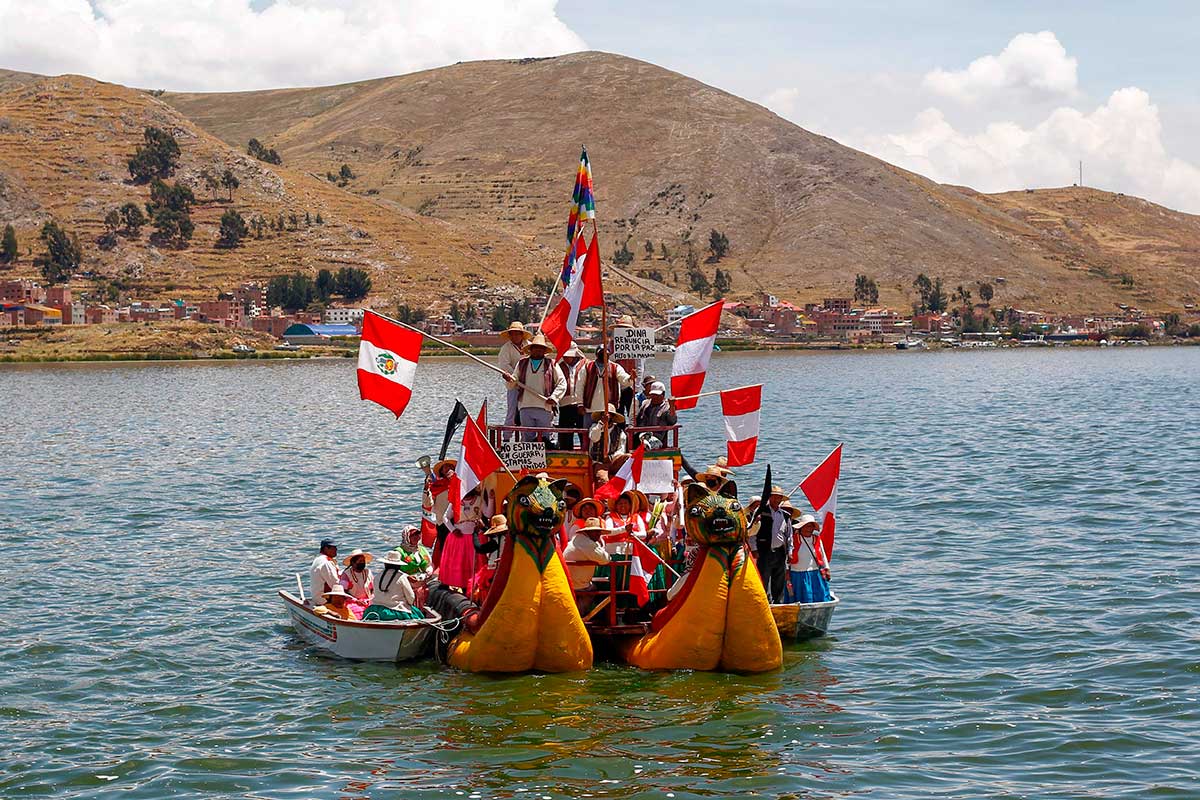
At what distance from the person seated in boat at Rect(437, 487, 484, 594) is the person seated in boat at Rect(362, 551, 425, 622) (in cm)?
82

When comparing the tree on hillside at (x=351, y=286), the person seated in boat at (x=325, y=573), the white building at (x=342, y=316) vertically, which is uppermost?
the tree on hillside at (x=351, y=286)

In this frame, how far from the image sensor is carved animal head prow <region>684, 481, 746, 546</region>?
18344mm

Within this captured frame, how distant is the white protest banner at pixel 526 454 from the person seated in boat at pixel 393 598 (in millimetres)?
2240

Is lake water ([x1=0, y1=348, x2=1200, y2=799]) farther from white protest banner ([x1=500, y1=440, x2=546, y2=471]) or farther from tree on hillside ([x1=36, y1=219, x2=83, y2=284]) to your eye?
tree on hillside ([x1=36, y1=219, x2=83, y2=284])

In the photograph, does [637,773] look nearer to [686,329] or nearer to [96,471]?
[686,329]

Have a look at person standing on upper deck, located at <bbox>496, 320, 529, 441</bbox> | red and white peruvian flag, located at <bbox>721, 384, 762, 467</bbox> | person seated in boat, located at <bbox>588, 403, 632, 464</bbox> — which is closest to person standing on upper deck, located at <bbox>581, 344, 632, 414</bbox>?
person seated in boat, located at <bbox>588, 403, 632, 464</bbox>

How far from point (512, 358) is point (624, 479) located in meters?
2.73

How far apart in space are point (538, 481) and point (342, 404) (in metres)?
69.5

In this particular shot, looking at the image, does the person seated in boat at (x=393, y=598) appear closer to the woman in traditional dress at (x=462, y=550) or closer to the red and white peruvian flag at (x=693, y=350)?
the woman in traditional dress at (x=462, y=550)

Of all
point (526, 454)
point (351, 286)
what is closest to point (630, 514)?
point (526, 454)

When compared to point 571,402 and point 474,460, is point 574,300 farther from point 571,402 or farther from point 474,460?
point 474,460

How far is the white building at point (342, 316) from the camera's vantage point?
178 m

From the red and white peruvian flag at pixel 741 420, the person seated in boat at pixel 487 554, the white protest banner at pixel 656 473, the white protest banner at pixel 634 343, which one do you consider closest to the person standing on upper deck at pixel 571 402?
the white protest banner at pixel 634 343

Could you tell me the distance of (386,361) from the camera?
2091 centimetres
